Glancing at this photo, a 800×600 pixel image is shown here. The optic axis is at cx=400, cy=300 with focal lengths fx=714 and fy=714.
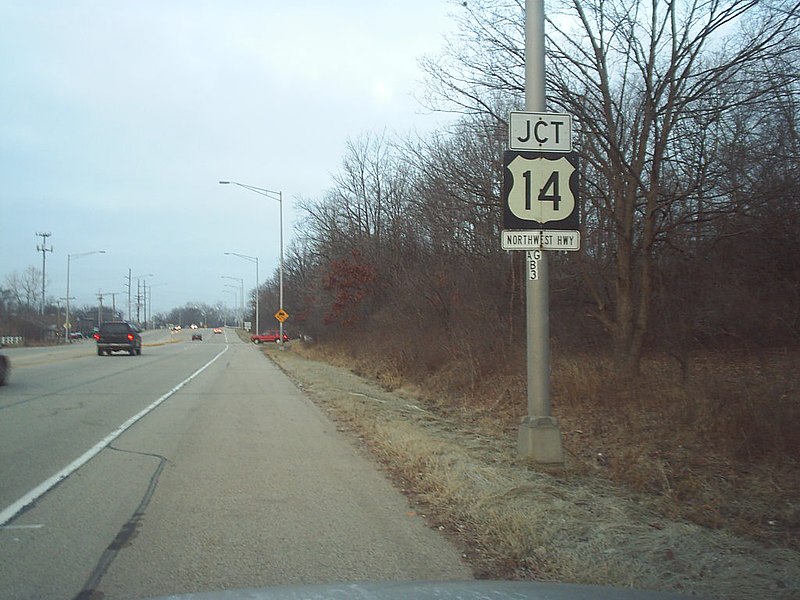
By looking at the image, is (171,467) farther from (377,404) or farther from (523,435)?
(377,404)

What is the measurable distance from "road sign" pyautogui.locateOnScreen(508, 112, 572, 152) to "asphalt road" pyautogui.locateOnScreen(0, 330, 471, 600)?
4385 millimetres

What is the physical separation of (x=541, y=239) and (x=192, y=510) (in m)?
4.91

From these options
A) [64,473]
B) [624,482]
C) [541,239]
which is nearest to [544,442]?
[624,482]

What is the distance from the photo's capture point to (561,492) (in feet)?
24.0

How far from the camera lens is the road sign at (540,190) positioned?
8562 mm

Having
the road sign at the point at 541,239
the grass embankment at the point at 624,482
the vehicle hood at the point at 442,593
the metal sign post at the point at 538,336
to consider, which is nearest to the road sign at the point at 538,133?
the metal sign post at the point at 538,336

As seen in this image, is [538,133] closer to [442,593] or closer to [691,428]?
[691,428]

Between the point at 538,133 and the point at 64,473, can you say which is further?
the point at 64,473

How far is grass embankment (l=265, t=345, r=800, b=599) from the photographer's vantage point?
5297 millimetres

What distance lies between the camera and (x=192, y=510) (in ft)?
23.3

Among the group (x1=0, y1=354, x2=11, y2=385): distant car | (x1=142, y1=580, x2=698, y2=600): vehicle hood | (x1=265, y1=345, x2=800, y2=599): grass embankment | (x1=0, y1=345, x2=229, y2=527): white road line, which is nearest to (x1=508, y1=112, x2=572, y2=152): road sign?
(x1=265, y1=345, x2=800, y2=599): grass embankment

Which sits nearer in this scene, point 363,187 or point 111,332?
point 111,332

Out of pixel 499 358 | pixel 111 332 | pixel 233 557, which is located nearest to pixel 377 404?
pixel 499 358

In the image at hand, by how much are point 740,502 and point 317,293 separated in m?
40.4
